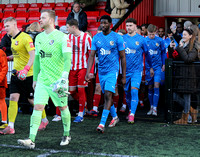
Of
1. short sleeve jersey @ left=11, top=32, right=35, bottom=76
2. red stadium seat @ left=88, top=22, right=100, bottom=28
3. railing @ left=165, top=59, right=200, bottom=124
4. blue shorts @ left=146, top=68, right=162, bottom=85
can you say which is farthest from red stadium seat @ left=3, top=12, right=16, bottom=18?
railing @ left=165, top=59, right=200, bottom=124

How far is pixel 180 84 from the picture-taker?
714cm

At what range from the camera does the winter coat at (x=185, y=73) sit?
7.06 metres

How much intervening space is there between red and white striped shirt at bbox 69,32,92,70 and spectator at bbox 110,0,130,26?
4.01 m

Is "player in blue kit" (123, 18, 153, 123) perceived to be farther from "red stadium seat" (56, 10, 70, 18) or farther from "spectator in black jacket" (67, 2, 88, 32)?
"red stadium seat" (56, 10, 70, 18)

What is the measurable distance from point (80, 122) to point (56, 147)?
2434mm

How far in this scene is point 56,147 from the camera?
16.4ft

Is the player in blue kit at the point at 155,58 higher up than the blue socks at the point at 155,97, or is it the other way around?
the player in blue kit at the point at 155,58

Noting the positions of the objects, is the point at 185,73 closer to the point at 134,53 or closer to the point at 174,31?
the point at 134,53

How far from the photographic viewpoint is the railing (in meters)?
7.09

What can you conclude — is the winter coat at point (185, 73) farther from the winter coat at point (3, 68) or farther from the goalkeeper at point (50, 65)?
the winter coat at point (3, 68)

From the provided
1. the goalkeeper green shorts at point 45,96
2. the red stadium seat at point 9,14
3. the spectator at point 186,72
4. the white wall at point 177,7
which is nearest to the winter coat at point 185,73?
the spectator at point 186,72

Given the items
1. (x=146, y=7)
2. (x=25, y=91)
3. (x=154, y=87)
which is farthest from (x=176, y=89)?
(x=146, y=7)

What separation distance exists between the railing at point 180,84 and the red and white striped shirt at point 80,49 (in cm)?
168

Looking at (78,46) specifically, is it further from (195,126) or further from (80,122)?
(195,126)
